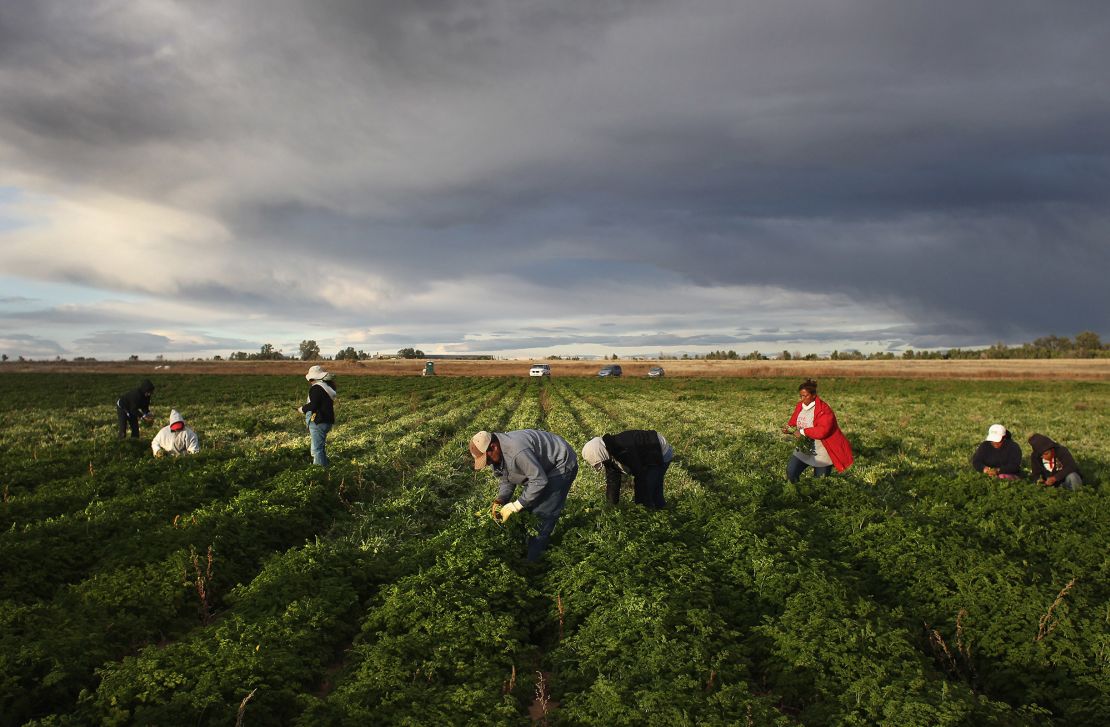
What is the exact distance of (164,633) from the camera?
6.48 metres

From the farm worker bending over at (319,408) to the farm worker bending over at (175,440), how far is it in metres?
3.57

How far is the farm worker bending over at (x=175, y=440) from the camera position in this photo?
1422 centimetres

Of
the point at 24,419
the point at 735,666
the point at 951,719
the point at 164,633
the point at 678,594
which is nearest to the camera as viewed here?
the point at 951,719

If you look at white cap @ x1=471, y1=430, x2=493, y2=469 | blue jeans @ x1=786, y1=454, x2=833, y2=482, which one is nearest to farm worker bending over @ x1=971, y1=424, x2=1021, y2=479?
blue jeans @ x1=786, y1=454, x2=833, y2=482

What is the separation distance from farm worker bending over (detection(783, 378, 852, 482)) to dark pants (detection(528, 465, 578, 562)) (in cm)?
481

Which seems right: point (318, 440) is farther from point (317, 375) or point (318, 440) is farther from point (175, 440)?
point (175, 440)

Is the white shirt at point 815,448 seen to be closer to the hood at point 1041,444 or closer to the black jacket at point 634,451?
the black jacket at point 634,451

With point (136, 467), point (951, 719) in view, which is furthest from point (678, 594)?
point (136, 467)

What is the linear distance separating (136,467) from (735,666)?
12.8m

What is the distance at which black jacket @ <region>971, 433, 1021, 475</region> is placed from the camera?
12.0 metres

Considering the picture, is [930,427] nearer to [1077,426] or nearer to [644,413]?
[1077,426]

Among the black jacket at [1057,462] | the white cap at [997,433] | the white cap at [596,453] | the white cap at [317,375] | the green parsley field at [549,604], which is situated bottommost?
the green parsley field at [549,604]

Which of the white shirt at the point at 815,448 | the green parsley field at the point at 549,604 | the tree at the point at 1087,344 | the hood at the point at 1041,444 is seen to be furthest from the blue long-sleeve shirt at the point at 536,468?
the tree at the point at 1087,344

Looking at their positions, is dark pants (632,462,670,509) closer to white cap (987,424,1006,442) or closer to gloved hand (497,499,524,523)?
gloved hand (497,499,524,523)
